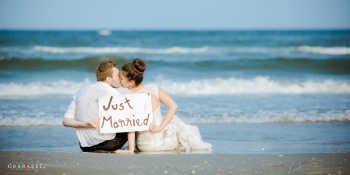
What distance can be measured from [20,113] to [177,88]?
4.50 meters

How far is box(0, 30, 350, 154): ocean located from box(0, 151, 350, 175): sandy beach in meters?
0.74

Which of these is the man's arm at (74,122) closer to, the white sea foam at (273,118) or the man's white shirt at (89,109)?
the man's white shirt at (89,109)

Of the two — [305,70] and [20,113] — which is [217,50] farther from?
[20,113]

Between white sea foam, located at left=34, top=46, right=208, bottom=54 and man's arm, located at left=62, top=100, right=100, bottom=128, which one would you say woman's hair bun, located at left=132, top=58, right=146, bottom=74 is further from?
white sea foam, located at left=34, top=46, right=208, bottom=54

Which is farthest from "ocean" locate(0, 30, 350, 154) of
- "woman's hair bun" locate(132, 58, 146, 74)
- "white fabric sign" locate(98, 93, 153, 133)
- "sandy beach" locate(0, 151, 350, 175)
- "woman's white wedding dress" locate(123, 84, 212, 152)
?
"woman's hair bun" locate(132, 58, 146, 74)

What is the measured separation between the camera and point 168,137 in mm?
6438

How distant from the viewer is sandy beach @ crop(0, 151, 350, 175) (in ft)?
16.9

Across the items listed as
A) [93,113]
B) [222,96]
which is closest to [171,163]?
[93,113]

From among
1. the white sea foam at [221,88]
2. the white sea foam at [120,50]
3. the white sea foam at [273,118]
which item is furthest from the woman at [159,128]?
the white sea foam at [120,50]

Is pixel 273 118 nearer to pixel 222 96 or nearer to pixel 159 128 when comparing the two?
pixel 222 96

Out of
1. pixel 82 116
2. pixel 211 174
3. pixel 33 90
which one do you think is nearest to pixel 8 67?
pixel 33 90

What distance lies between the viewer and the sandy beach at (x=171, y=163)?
16.9ft
